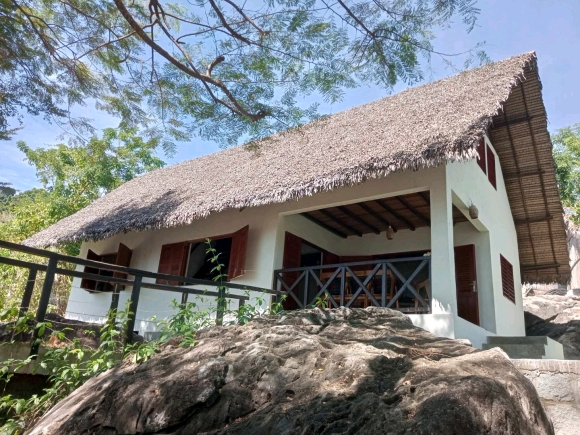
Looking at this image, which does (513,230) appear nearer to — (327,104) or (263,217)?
(263,217)

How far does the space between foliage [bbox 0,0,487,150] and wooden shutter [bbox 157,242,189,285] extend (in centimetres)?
319

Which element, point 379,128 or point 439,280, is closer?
point 439,280

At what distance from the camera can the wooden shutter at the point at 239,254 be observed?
6801mm

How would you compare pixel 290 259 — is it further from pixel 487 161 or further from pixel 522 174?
pixel 522 174

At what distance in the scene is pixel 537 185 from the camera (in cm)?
807

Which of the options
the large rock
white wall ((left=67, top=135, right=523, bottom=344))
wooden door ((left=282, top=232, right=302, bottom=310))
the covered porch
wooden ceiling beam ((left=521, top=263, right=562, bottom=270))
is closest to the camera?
the large rock

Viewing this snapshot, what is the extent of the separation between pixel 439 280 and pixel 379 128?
2.59 meters

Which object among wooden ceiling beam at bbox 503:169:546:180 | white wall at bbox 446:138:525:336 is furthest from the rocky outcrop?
wooden ceiling beam at bbox 503:169:546:180

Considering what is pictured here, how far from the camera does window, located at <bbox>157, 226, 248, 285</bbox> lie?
693 centimetres

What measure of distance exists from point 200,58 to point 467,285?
4.73 m

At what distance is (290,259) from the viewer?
7.01 m

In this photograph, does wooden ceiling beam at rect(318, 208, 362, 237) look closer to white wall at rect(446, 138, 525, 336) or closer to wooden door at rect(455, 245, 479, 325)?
wooden door at rect(455, 245, 479, 325)

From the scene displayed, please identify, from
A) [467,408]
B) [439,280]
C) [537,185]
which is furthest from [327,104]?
[537,185]

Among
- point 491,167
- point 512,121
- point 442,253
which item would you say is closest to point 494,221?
point 491,167
